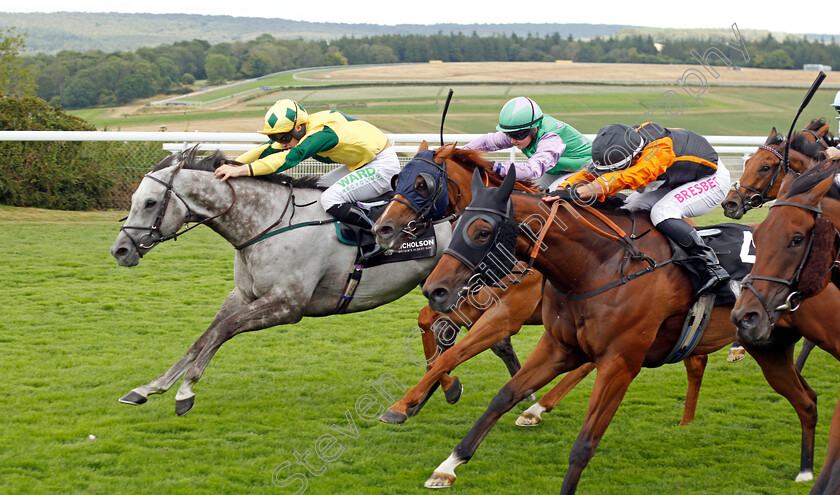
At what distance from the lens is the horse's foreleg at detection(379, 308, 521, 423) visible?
4.52 meters

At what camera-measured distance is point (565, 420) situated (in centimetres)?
524

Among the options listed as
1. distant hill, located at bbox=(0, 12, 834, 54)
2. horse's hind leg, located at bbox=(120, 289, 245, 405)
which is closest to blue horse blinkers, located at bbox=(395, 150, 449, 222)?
horse's hind leg, located at bbox=(120, 289, 245, 405)

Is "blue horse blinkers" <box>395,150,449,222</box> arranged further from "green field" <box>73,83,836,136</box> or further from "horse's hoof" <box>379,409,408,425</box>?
"green field" <box>73,83,836,136</box>

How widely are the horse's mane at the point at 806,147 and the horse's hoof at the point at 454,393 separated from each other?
110 inches

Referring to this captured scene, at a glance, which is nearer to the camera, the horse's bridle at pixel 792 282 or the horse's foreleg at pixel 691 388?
the horse's bridle at pixel 792 282

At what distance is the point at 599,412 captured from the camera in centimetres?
380

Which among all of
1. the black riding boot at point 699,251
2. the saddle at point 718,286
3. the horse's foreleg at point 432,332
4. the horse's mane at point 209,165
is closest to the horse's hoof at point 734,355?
the saddle at point 718,286

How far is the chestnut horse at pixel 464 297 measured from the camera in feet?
14.8

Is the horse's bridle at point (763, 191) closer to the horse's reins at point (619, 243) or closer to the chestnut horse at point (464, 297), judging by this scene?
the chestnut horse at point (464, 297)

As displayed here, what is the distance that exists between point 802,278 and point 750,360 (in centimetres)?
383

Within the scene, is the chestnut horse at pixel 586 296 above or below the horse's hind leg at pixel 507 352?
above

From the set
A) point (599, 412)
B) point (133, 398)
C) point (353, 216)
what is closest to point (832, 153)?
point (599, 412)

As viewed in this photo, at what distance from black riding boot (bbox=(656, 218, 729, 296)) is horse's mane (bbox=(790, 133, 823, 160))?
180 centimetres

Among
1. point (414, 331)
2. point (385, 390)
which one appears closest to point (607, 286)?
point (385, 390)
